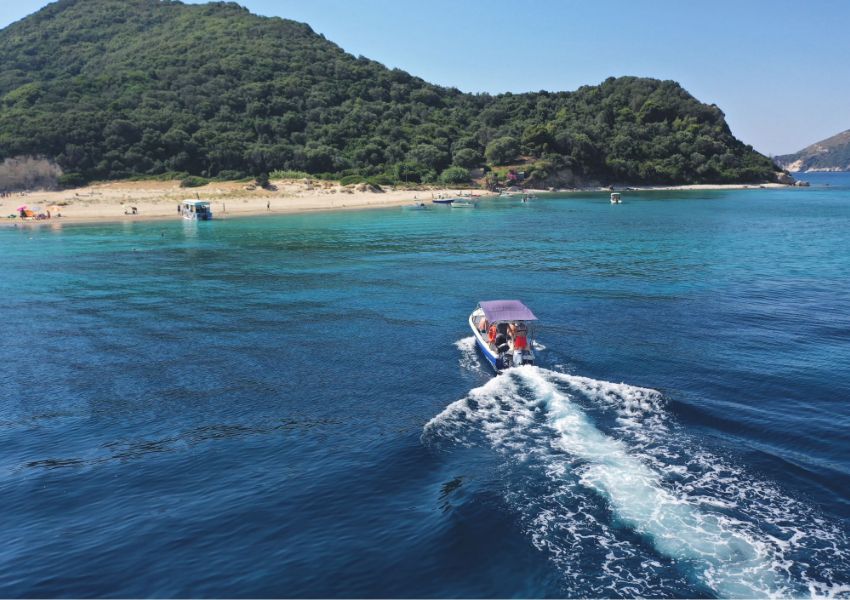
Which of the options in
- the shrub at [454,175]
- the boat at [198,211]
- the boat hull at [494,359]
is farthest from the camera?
the shrub at [454,175]

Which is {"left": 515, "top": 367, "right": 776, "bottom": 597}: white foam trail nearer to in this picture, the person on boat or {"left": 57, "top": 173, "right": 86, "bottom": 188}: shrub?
the person on boat

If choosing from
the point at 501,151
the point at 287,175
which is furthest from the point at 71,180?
the point at 501,151

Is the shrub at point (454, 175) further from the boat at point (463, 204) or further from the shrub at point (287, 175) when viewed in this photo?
the shrub at point (287, 175)

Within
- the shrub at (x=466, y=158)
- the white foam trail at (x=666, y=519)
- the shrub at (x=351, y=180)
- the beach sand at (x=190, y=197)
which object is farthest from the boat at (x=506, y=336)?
the shrub at (x=466, y=158)

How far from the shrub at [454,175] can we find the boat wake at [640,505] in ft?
402

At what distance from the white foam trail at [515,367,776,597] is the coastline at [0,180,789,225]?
9075 cm

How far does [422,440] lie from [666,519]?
877cm

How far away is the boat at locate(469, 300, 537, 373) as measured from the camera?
2850cm

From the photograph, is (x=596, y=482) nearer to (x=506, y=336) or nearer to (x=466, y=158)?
(x=506, y=336)

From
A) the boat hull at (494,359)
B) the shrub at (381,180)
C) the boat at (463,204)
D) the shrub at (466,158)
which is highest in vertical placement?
the shrub at (466,158)

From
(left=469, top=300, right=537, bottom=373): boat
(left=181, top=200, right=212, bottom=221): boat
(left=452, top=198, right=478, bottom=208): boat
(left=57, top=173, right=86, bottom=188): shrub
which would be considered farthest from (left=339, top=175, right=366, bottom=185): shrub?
(left=469, top=300, right=537, bottom=373): boat

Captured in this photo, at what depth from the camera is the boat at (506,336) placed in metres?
28.5

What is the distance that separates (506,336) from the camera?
29.8m

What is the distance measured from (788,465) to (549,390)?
934 cm
